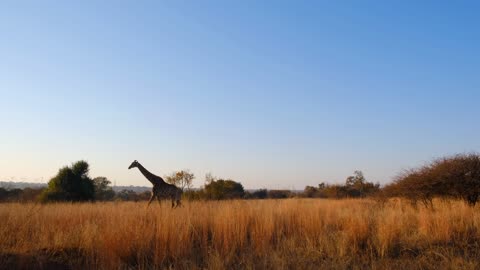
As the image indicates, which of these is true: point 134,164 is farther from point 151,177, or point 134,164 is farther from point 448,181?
point 448,181

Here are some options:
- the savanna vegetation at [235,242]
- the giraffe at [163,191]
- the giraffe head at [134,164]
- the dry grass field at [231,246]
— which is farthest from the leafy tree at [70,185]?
the dry grass field at [231,246]


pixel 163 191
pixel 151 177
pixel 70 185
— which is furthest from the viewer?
pixel 70 185

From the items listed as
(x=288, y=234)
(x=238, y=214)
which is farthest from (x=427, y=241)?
(x=238, y=214)

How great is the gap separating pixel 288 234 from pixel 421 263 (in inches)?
109

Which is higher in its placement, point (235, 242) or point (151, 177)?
point (151, 177)

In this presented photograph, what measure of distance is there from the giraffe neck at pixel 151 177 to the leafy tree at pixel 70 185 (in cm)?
1342

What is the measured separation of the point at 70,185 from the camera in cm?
2695

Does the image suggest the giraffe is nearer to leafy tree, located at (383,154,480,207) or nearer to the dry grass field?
the dry grass field

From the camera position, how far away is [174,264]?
6.17 metres

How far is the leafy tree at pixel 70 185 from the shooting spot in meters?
26.7

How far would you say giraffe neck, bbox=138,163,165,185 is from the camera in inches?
559

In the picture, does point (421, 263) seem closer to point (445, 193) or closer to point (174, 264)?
point (174, 264)

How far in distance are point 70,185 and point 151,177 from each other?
1464cm

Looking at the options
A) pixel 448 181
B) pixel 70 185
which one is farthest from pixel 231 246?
pixel 70 185
